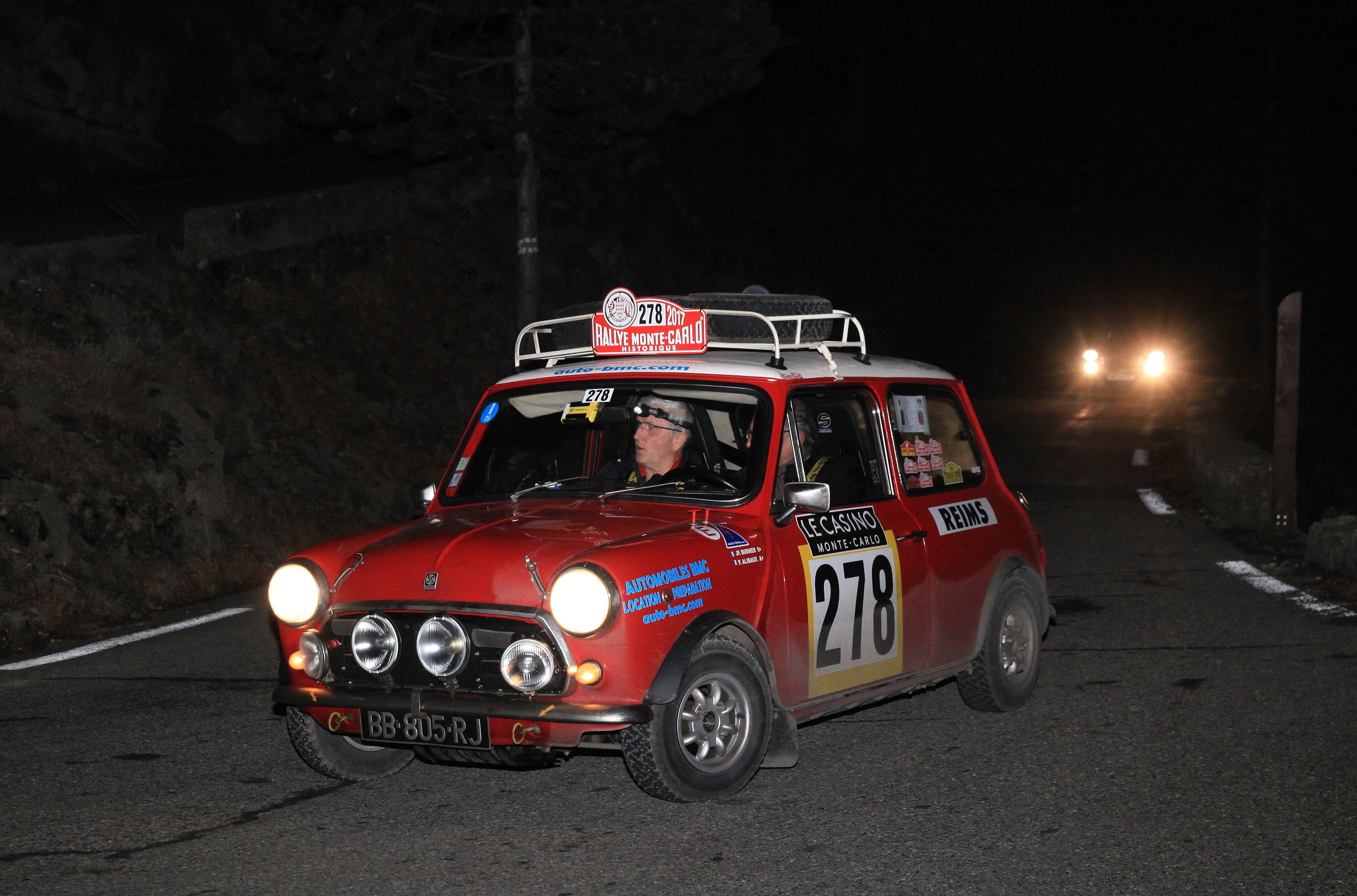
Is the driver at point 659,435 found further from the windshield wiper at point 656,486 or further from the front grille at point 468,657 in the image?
the front grille at point 468,657

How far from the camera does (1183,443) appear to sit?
2238 centimetres

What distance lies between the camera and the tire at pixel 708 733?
5281 mm

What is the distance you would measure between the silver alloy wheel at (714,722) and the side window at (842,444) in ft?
3.82

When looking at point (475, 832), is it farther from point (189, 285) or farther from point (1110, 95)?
point (1110, 95)

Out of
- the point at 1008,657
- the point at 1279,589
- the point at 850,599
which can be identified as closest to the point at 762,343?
the point at 850,599

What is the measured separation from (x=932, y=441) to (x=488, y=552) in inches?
105

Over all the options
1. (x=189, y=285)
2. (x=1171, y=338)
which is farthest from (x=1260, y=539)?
(x=1171, y=338)

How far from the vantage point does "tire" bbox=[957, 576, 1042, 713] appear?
23.1 ft

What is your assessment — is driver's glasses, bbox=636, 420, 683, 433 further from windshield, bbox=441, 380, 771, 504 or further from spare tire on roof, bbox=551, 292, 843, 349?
spare tire on roof, bbox=551, 292, 843, 349

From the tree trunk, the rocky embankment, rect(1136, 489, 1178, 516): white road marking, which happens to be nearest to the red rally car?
A: the rocky embankment

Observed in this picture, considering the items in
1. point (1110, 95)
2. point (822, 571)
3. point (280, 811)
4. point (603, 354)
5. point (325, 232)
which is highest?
point (1110, 95)

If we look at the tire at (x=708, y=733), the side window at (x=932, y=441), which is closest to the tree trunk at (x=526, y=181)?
the side window at (x=932, y=441)

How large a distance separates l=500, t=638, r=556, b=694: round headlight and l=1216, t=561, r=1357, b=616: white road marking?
635 cm

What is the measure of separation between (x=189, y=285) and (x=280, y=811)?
12.0 metres
